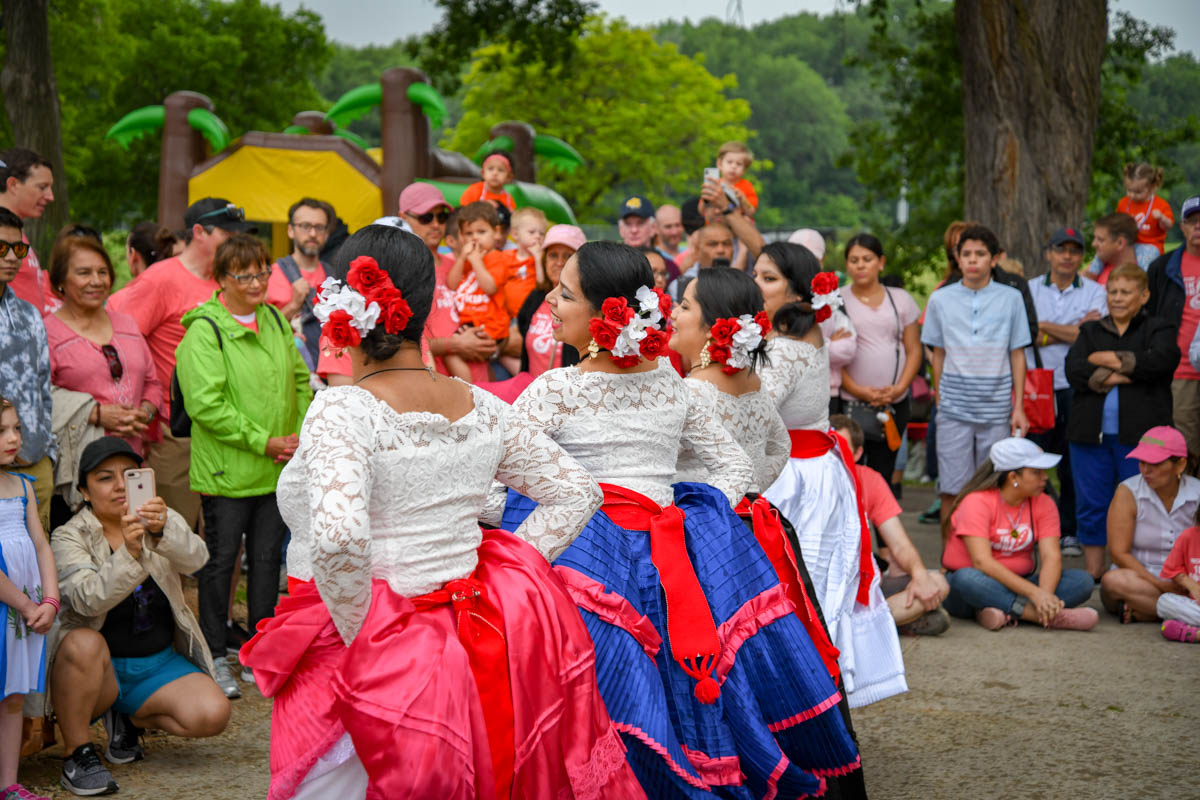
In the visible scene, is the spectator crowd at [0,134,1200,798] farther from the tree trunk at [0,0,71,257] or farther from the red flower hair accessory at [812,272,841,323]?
the tree trunk at [0,0,71,257]

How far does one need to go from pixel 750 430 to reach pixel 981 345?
3753 millimetres

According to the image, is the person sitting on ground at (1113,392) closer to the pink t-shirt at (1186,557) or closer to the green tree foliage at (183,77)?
the pink t-shirt at (1186,557)

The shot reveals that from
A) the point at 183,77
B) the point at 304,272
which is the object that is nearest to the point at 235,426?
the point at 304,272

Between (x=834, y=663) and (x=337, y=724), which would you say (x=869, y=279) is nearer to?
(x=834, y=663)

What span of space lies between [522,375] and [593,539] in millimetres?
2900

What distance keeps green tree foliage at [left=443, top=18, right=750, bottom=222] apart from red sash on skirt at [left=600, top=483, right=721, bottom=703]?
32703 mm

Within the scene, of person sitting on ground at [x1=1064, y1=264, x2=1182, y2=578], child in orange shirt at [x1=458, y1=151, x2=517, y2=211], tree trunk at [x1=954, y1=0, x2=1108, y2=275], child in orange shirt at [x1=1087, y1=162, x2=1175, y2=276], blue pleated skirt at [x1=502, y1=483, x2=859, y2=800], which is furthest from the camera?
tree trunk at [x1=954, y1=0, x2=1108, y2=275]

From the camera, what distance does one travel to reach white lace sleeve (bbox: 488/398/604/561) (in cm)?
288

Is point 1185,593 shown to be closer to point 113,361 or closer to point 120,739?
point 120,739

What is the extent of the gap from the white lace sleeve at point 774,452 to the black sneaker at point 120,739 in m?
2.44

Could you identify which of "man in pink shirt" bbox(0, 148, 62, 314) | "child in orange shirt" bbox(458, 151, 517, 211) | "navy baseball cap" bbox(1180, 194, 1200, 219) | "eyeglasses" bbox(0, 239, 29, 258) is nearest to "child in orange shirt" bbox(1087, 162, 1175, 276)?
"navy baseball cap" bbox(1180, 194, 1200, 219)

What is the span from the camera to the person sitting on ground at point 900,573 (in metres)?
5.84

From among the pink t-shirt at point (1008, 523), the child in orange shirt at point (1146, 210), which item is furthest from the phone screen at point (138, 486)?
the child in orange shirt at point (1146, 210)

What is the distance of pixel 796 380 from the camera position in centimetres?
463
